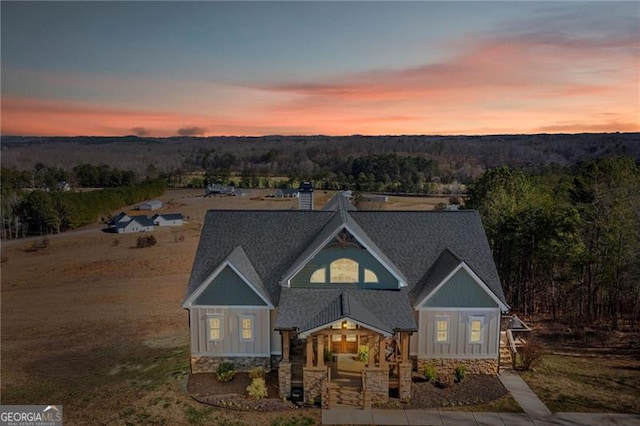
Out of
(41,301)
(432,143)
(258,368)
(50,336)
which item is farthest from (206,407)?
(432,143)

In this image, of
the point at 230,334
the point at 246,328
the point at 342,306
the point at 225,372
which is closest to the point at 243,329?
the point at 246,328

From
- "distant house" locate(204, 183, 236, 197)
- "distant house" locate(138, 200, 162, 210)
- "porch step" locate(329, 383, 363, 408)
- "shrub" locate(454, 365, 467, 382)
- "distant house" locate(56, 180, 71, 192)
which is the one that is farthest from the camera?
"distant house" locate(204, 183, 236, 197)

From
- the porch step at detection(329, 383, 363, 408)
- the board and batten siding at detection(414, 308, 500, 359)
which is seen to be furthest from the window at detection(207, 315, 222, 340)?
the board and batten siding at detection(414, 308, 500, 359)

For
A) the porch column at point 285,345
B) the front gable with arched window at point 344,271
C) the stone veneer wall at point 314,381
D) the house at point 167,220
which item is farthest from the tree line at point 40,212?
the stone veneer wall at point 314,381

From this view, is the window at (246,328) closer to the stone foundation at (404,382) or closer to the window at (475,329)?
the stone foundation at (404,382)

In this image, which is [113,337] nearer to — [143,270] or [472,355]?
[472,355]

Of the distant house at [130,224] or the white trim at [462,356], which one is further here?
the distant house at [130,224]

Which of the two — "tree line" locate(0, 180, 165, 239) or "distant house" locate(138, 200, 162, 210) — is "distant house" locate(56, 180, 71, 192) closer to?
"tree line" locate(0, 180, 165, 239)

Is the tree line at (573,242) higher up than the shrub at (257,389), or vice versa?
the tree line at (573,242)
